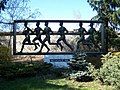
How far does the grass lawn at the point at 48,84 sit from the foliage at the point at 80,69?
341 mm

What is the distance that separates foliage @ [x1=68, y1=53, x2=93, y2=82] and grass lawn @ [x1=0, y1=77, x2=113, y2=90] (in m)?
0.34

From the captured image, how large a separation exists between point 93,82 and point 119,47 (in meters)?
9.76

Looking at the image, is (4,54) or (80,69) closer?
(80,69)

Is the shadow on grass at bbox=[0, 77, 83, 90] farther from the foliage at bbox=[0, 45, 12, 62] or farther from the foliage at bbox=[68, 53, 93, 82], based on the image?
the foliage at bbox=[0, 45, 12, 62]

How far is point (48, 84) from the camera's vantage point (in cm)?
1381

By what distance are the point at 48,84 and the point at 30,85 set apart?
2.32 feet

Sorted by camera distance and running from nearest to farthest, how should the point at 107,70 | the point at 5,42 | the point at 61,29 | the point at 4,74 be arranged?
1. the point at 107,70
2. the point at 4,74
3. the point at 61,29
4. the point at 5,42

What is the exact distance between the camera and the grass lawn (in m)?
13.0

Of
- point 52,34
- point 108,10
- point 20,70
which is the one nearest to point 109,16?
point 108,10

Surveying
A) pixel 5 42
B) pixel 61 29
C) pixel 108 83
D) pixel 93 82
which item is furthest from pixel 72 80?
pixel 5 42

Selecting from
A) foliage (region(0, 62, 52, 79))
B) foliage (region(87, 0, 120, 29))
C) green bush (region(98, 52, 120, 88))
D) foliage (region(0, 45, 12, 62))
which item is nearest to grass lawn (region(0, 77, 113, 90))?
green bush (region(98, 52, 120, 88))

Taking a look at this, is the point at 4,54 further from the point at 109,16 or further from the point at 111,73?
the point at 111,73

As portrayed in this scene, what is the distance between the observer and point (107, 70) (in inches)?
514

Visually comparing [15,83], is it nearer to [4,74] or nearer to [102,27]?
[4,74]
